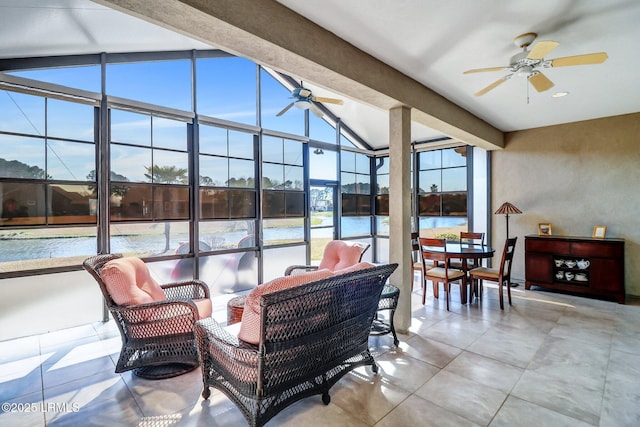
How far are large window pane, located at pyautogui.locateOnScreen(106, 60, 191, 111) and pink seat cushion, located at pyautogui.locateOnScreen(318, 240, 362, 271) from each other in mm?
3098

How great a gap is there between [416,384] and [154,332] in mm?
2242

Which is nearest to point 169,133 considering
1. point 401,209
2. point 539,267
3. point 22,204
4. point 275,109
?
point 22,204

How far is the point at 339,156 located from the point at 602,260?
499 cm

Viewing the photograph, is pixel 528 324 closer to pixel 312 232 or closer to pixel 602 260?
pixel 602 260

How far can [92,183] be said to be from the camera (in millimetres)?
3885

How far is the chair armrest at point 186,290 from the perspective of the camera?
331 centimetres

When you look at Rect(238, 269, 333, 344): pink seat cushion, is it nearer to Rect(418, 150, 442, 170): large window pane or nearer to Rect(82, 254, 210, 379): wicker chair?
Rect(82, 254, 210, 379): wicker chair

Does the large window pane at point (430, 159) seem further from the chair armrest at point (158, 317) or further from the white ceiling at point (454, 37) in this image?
the chair armrest at point (158, 317)

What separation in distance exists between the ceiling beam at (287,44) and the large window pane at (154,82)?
8.48ft

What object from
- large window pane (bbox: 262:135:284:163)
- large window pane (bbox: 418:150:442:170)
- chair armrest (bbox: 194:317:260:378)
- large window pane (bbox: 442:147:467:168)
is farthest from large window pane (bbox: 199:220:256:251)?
large window pane (bbox: 442:147:467:168)

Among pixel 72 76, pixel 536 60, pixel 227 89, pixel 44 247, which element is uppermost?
pixel 227 89

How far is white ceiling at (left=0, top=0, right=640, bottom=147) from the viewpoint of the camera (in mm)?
2344

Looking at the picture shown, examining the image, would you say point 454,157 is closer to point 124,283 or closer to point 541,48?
point 541,48

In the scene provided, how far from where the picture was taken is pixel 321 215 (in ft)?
21.9
